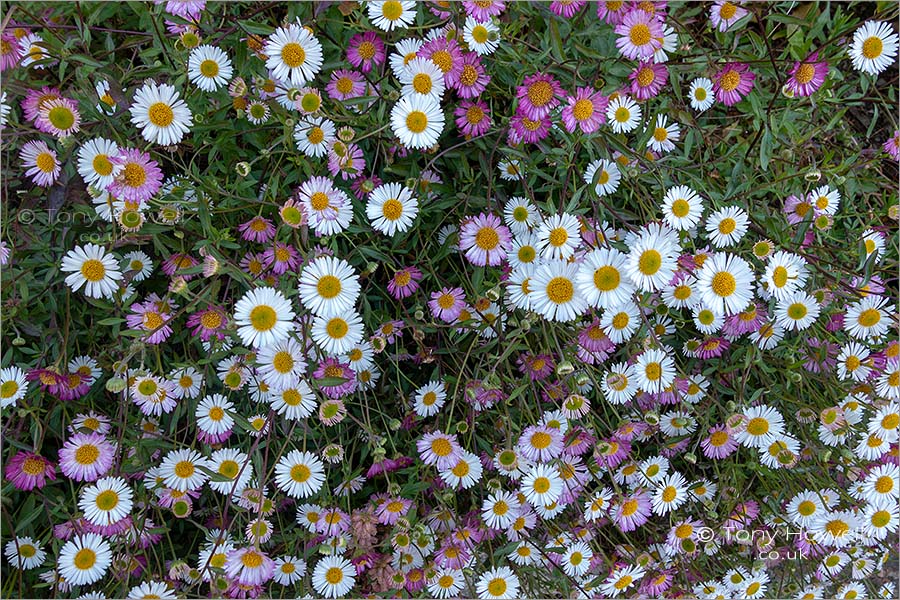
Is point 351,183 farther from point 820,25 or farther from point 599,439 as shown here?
point 820,25

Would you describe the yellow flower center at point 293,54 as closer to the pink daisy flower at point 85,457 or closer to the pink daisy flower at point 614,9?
the pink daisy flower at point 614,9

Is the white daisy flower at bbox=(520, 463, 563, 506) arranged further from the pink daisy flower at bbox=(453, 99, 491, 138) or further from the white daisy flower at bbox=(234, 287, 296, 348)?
the pink daisy flower at bbox=(453, 99, 491, 138)

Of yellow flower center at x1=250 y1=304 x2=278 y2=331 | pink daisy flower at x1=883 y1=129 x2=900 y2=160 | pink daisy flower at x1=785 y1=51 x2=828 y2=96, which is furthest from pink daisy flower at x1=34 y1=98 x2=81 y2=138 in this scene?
pink daisy flower at x1=883 y1=129 x2=900 y2=160

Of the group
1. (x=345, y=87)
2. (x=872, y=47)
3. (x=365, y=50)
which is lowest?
(x=345, y=87)

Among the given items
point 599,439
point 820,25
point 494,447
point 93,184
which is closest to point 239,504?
point 494,447

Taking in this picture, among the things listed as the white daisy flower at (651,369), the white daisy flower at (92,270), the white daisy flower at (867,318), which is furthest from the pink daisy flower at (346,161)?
the white daisy flower at (867,318)

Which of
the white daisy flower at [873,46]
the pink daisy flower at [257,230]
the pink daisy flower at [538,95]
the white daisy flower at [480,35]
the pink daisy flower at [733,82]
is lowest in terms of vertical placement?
the pink daisy flower at [257,230]

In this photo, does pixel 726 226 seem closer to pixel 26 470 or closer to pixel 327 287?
pixel 327 287

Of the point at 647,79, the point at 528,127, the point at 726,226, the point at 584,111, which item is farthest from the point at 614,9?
the point at 726,226
